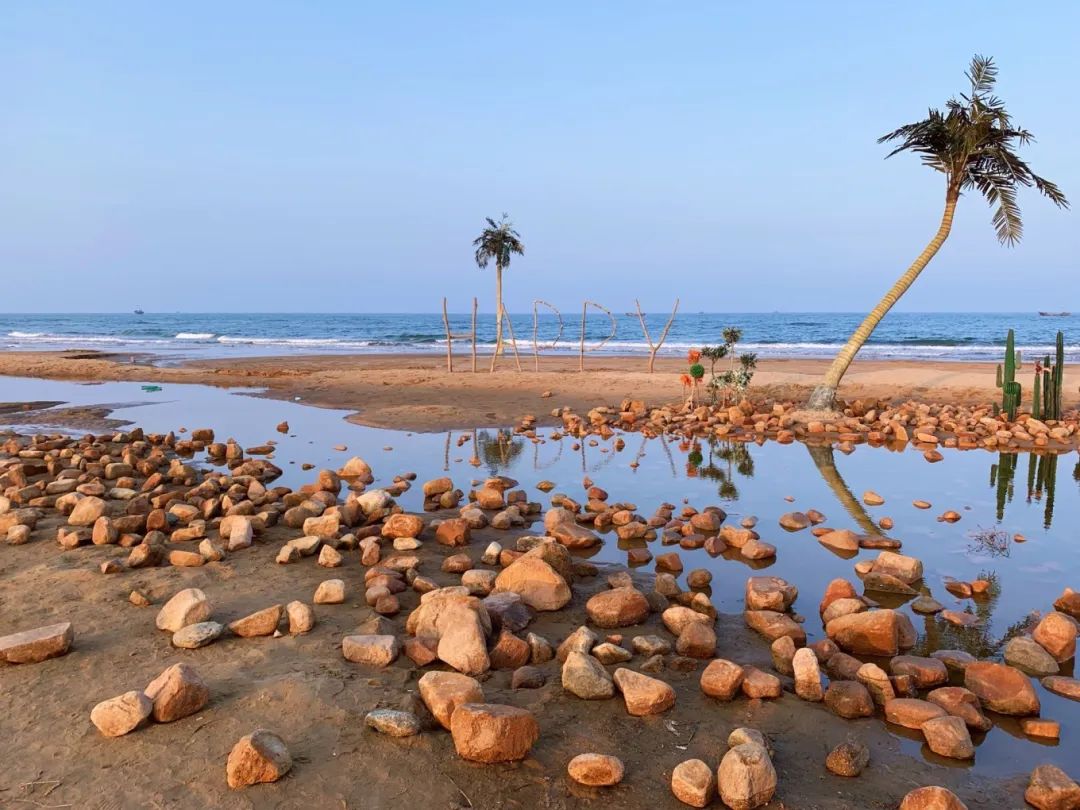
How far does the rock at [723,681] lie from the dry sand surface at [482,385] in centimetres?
1060

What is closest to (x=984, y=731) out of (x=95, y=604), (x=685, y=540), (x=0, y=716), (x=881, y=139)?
(x=685, y=540)

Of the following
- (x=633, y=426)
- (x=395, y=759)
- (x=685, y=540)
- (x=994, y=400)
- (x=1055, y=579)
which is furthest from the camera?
(x=994, y=400)

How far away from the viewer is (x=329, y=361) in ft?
109

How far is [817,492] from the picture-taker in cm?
884

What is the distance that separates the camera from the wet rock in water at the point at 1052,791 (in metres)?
2.93

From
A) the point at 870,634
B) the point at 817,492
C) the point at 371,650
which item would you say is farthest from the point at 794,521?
the point at 371,650

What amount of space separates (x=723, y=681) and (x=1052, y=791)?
137cm

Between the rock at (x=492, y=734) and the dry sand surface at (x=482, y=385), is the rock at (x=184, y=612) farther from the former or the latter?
the dry sand surface at (x=482, y=385)

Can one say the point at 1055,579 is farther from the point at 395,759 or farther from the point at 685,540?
the point at 395,759

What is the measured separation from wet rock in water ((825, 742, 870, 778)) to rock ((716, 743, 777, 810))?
348 millimetres

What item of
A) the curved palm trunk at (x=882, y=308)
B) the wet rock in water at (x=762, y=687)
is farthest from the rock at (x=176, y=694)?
the curved palm trunk at (x=882, y=308)

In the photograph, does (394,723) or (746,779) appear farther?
(394,723)

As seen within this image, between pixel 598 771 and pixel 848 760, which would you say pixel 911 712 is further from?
pixel 598 771

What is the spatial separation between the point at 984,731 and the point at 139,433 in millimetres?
11701
